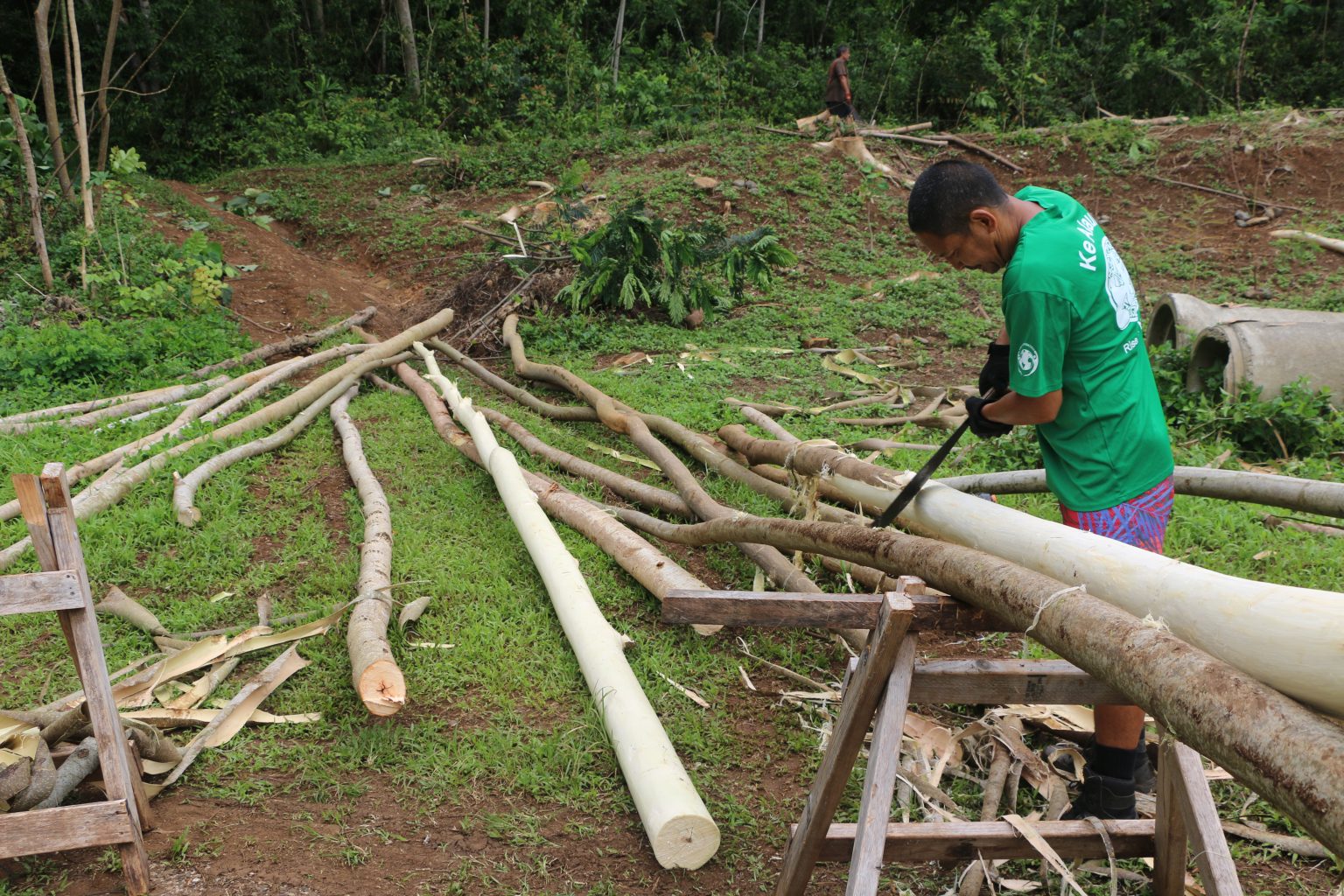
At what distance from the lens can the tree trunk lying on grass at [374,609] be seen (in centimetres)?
321

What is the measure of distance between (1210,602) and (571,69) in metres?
18.5

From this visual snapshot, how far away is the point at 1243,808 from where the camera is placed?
2910 mm

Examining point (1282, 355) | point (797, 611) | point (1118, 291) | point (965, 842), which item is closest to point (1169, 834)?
point (965, 842)

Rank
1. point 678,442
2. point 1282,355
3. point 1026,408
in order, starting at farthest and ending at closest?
point 678,442 → point 1282,355 → point 1026,408

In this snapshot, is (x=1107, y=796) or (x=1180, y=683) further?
(x=1107, y=796)

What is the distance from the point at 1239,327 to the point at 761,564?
12.6 feet

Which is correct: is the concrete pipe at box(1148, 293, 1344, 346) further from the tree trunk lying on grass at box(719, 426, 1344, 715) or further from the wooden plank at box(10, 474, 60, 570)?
the wooden plank at box(10, 474, 60, 570)

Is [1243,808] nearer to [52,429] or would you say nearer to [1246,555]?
[1246,555]

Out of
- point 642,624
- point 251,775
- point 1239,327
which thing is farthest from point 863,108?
point 251,775

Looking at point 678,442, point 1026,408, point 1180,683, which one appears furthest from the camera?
point 678,442

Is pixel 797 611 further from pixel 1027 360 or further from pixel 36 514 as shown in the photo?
pixel 36 514

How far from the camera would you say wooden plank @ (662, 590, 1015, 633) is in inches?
84.5

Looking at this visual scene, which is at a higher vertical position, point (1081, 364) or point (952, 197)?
point (952, 197)

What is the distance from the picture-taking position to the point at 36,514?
2350 mm
